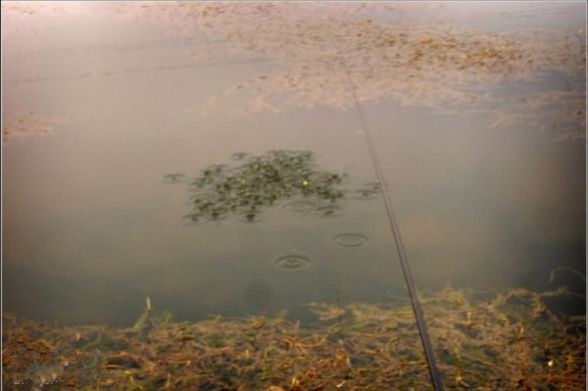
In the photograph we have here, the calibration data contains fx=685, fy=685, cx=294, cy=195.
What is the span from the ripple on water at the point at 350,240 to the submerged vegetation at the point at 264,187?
163 millimetres

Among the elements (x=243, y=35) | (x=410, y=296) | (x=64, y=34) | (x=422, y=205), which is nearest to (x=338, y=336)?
(x=410, y=296)

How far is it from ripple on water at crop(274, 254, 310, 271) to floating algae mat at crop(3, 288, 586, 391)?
0.77 ft

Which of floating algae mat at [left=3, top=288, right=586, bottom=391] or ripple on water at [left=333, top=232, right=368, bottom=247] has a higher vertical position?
ripple on water at [left=333, top=232, right=368, bottom=247]

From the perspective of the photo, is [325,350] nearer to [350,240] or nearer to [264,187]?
[350,240]

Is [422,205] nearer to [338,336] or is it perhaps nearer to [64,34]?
[338,336]

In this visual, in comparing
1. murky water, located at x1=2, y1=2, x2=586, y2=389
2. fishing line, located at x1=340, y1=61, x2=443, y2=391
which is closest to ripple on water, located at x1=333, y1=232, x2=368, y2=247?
murky water, located at x1=2, y1=2, x2=586, y2=389

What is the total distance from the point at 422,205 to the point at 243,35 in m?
2.59

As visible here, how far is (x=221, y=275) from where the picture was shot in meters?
2.25

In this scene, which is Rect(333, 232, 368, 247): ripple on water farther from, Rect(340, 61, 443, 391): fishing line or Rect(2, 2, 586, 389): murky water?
Rect(340, 61, 443, 391): fishing line

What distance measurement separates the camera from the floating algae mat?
1.75 m

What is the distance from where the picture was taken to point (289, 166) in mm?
2904

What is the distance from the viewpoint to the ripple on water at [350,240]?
2363 mm

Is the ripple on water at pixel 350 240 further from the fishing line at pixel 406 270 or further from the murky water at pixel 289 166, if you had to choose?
the fishing line at pixel 406 270

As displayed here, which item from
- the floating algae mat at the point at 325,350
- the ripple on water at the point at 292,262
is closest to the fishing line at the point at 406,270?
the floating algae mat at the point at 325,350
